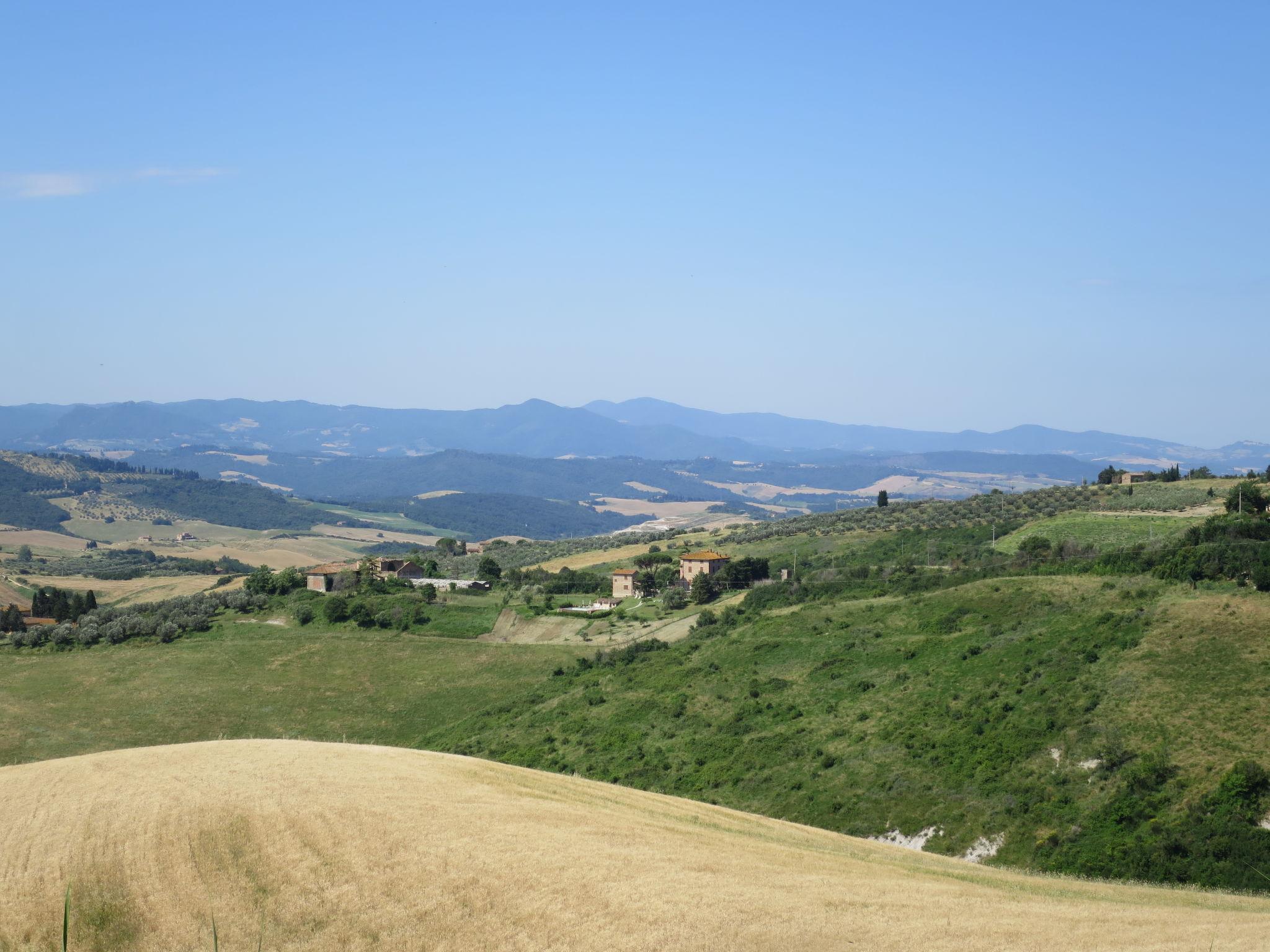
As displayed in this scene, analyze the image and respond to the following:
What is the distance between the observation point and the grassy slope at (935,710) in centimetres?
3750

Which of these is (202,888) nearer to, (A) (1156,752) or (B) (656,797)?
(B) (656,797)

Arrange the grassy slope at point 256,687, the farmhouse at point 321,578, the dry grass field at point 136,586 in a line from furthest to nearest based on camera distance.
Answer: the dry grass field at point 136,586, the farmhouse at point 321,578, the grassy slope at point 256,687

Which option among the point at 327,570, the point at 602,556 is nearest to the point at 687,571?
the point at 602,556

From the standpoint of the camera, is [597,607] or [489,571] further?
[489,571]

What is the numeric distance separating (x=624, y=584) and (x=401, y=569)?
33.1 m

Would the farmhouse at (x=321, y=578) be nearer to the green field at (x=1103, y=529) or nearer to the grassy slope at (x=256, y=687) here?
the grassy slope at (x=256, y=687)

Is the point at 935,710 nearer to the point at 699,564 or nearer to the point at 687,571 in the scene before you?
the point at 699,564

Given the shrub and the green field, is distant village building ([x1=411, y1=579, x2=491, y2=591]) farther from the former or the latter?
the green field

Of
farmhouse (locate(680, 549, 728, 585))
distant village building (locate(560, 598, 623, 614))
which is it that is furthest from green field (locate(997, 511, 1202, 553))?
distant village building (locate(560, 598, 623, 614))

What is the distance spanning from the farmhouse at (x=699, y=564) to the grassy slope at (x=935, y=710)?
28.1 metres

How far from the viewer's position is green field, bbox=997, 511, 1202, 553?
253 ft

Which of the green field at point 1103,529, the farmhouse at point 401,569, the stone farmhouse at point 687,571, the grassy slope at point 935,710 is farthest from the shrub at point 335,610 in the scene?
the green field at point 1103,529

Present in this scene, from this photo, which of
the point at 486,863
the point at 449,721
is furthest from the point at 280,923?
the point at 449,721

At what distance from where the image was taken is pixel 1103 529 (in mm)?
82625
